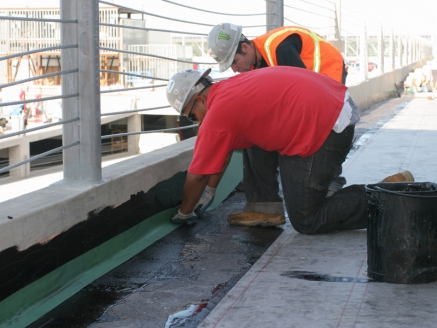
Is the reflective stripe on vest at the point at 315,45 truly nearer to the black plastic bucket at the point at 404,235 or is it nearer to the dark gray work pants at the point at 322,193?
the dark gray work pants at the point at 322,193

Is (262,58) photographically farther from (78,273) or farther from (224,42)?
(78,273)

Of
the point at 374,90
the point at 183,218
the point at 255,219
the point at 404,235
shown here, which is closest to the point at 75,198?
the point at 183,218

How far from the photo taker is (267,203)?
173 inches

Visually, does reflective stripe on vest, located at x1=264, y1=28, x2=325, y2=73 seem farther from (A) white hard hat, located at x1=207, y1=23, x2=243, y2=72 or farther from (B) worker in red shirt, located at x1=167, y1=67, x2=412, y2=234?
(B) worker in red shirt, located at x1=167, y1=67, x2=412, y2=234

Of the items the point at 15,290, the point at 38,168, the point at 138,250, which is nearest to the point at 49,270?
the point at 15,290

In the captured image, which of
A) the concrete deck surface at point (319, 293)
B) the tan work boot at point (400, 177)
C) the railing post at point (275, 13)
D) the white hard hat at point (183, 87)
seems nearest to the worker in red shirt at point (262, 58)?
the concrete deck surface at point (319, 293)

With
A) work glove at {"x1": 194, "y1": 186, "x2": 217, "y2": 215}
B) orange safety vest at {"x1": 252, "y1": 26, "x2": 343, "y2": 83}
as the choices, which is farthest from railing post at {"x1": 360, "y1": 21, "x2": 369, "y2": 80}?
work glove at {"x1": 194, "y1": 186, "x2": 217, "y2": 215}

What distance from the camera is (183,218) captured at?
4.29 metres

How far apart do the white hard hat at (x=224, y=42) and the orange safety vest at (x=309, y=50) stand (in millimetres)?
212

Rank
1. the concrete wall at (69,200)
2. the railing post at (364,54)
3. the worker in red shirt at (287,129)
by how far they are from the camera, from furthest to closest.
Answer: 1. the railing post at (364,54)
2. the worker in red shirt at (287,129)
3. the concrete wall at (69,200)

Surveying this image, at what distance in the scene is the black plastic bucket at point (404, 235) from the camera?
301 cm

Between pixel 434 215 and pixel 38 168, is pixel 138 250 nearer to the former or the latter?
pixel 434 215

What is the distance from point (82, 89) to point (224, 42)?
109 centimetres

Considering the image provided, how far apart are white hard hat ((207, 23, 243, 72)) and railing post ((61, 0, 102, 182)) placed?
3.14 feet
